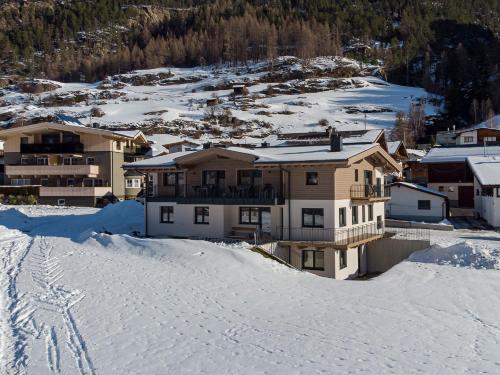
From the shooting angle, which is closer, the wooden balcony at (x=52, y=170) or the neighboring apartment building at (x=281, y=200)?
the neighboring apartment building at (x=281, y=200)

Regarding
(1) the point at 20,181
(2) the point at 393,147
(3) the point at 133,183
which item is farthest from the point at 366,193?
(1) the point at 20,181

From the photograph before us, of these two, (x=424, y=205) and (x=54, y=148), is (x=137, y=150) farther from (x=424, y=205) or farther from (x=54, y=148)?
(x=424, y=205)

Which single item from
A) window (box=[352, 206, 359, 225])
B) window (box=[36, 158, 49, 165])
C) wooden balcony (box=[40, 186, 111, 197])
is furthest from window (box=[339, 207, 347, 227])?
window (box=[36, 158, 49, 165])

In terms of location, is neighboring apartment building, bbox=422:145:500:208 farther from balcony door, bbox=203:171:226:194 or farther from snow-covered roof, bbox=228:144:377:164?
balcony door, bbox=203:171:226:194

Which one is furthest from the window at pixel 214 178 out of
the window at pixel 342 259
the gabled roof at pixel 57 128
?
the gabled roof at pixel 57 128

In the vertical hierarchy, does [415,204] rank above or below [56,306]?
above

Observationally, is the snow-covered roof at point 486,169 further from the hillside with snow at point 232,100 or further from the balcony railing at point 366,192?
the hillside with snow at point 232,100

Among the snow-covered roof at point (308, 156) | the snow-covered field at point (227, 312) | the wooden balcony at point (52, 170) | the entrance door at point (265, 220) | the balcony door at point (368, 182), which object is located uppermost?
the wooden balcony at point (52, 170)
